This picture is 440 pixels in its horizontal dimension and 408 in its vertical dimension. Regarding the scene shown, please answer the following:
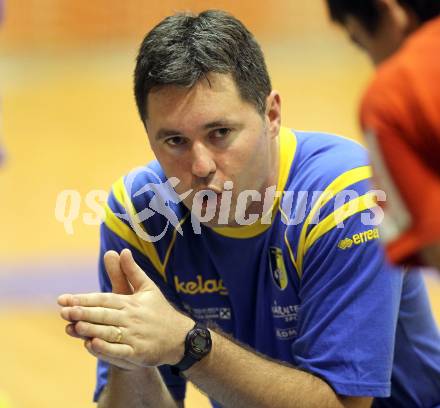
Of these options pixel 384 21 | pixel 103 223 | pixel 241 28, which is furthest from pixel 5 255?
pixel 384 21

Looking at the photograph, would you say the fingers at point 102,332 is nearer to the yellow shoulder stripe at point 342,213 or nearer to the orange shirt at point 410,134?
the yellow shoulder stripe at point 342,213

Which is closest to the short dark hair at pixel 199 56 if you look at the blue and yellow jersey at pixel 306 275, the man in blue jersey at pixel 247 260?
the man in blue jersey at pixel 247 260

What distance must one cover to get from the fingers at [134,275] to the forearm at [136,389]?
0.47 meters

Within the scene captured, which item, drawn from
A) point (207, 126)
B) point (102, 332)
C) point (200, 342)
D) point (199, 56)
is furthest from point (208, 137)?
point (102, 332)

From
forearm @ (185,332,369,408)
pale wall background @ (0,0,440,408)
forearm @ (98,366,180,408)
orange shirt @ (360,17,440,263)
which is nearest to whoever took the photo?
orange shirt @ (360,17,440,263)

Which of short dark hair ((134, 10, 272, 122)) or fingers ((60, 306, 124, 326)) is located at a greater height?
short dark hair ((134, 10, 272, 122))

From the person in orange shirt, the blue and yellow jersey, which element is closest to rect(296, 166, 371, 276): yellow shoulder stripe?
the blue and yellow jersey

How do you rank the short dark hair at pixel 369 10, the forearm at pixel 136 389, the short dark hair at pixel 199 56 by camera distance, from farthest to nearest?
the forearm at pixel 136 389
the short dark hair at pixel 199 56
the short dark hair at pixel 369 10

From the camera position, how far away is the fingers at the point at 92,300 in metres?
2.86

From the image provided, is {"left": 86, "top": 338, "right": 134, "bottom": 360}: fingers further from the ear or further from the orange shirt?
the orange shirt

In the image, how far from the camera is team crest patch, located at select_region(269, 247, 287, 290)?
3408mm

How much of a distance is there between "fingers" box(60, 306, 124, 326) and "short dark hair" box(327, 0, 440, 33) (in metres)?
1.17

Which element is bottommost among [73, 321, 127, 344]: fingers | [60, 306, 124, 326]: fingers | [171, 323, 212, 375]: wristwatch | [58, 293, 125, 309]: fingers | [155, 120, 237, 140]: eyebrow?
[171, 323, 212, 375]: wristwatch

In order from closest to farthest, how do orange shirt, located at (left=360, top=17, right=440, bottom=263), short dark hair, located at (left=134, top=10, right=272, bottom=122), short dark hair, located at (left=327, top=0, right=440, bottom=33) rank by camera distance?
orange shirt, located at (left=360, top=17, right=440, bottom=263), short dark hair, located at (left=327, top=0, right=440, bottom=33), short dark hair, located at (left=134, top=10, right=272, bottom=122)
